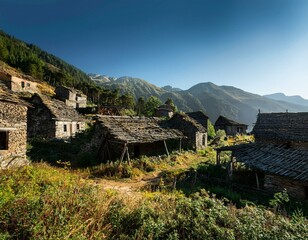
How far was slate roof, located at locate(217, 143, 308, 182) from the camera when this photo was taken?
1266 cm

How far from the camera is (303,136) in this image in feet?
61.1

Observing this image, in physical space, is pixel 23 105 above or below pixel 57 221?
above

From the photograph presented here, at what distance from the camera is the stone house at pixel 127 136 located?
1853 centimetres

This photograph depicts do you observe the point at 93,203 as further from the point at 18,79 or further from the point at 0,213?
the point at 18,79

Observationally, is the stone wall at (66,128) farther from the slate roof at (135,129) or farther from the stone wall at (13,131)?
the stone wall at (13,131)

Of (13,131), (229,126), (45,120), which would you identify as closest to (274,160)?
(13,131)

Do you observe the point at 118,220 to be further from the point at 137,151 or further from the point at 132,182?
the point at 137,151

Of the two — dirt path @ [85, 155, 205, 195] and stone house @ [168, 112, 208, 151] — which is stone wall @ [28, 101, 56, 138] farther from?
stone house @ [168, 112, 208, 151]

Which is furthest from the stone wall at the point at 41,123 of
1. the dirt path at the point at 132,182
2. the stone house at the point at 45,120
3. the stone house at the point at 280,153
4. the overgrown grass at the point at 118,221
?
the overgrown grass at the point at 118,221

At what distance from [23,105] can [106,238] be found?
1243 cm

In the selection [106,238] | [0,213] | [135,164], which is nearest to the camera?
[0,213]

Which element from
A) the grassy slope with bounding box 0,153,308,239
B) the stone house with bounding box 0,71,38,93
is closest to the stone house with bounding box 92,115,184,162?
the grassy slope with bounding box 0,153,308,239

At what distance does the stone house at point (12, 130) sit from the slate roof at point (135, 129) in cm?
651

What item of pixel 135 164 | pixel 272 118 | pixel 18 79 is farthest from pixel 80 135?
pixel 18 79
